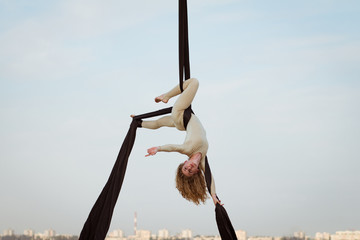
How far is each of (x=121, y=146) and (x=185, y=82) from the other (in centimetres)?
131

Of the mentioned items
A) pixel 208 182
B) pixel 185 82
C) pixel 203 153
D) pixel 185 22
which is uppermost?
pixel 185 22

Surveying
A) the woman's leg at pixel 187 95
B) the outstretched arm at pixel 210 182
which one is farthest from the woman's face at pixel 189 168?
Answer: the woman's leg at pixel 187 95

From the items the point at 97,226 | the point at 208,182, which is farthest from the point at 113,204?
the point at 208,182

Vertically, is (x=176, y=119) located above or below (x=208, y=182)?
above

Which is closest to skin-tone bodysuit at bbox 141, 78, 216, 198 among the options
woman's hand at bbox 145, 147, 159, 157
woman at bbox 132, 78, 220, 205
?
woman at bbox 132, 78, 220, 205

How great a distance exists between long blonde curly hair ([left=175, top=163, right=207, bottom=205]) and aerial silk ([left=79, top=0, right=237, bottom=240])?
233mm

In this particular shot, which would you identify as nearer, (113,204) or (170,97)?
(113,204)

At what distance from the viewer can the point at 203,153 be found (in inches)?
267

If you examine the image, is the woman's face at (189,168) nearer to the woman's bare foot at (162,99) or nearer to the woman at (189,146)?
the woman at (189,146)

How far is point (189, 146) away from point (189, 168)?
37cm

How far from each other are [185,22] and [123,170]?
2251 millimetres

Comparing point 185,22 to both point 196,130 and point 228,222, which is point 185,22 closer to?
point 196,130

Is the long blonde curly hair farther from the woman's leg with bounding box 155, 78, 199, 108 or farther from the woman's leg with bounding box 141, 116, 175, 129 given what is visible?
the woman's leg with bounding box 155, 78, 199, 108

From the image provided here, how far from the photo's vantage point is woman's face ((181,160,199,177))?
6746 millimetres
